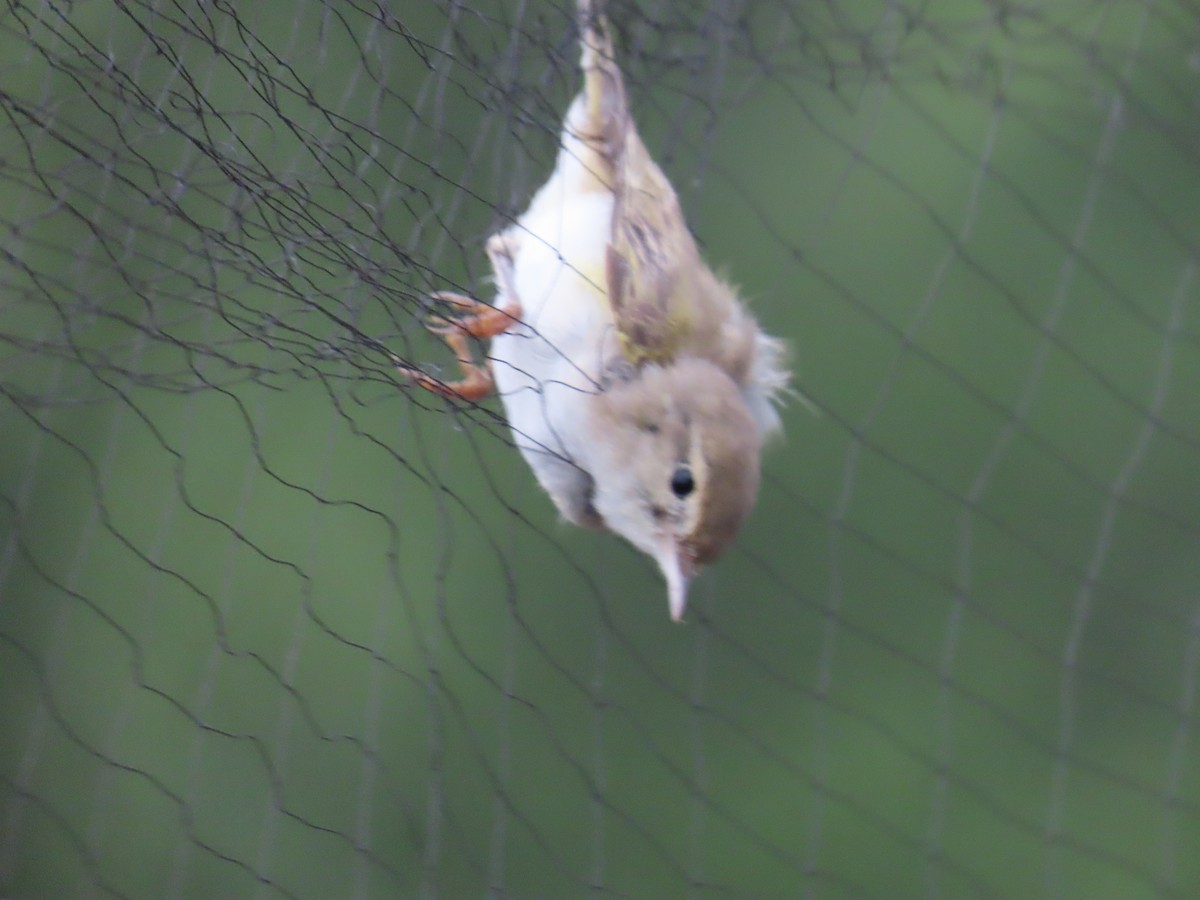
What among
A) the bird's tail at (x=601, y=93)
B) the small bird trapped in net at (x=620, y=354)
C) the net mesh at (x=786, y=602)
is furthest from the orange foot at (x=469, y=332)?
the net mesh at (x=786, y=602)

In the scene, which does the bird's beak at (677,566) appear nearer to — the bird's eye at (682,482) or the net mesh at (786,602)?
the bird's eye at (682,482)

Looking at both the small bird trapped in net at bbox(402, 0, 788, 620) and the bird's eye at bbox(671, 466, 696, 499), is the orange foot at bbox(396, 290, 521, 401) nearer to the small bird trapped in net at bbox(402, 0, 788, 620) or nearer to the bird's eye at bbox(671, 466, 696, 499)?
the small bird trapped in net at bbox(402, 0, 788, 620)

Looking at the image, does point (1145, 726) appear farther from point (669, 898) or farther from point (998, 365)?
point (669, 898)

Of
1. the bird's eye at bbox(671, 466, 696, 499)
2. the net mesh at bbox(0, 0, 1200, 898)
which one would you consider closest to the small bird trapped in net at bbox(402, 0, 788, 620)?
the bird's eye at bbox(671, 466, 696, 499)

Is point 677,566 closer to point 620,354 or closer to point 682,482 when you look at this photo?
point 682,482

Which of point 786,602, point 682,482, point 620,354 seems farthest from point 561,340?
point 786,602

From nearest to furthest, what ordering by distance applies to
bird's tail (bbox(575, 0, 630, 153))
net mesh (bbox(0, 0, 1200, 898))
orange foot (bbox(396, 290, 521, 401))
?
orange foot (bbox(396, 290, 521, 401)), bird's tail (bbox(575, 0, 630, 153)), net mesh (bbox(0, 0, 1200, 898))

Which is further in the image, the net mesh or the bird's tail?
the net mesh
